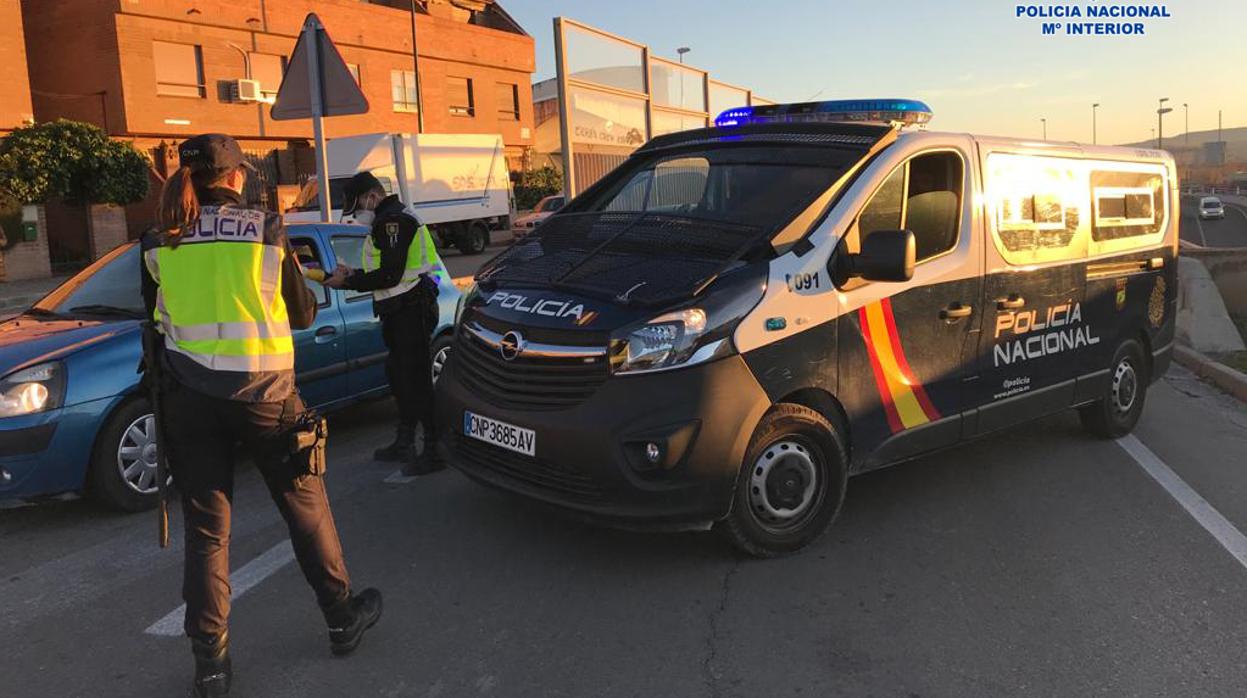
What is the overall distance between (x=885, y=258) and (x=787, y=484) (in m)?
1.09

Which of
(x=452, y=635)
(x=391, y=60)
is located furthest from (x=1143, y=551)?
(x=391, y=60)

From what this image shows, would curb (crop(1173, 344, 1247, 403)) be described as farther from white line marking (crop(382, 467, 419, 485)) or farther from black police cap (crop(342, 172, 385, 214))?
black police cap (crop(342, 172, 385, 214))

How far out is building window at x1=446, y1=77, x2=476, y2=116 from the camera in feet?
122

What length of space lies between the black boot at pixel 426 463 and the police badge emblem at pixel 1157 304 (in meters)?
4.81

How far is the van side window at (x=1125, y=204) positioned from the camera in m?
5.64

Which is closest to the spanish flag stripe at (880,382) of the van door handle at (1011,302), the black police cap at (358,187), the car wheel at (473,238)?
the van door handle at (1011,302)

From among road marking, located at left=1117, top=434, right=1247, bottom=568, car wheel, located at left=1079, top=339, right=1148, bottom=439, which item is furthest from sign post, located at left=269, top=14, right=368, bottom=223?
road marking, located at left=1117, top=434, right=1247, bottom=568

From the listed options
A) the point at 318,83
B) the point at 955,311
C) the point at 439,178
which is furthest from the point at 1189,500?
the point at 439,178

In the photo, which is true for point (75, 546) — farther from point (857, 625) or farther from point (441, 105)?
point (441, 105)

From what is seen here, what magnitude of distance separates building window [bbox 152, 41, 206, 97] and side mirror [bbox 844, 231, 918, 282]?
92.4 feet

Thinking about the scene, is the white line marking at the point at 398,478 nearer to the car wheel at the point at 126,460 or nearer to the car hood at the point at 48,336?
the car wheel at the point at 126,460

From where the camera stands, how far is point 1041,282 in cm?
516

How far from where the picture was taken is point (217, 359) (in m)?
2.94

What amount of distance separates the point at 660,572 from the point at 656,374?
943 mm
